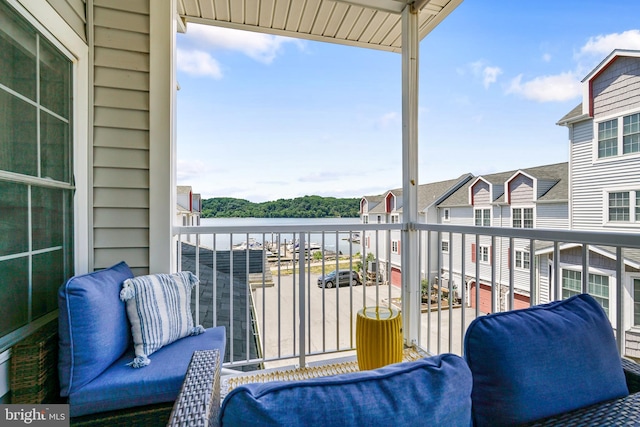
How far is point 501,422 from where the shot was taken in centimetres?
78

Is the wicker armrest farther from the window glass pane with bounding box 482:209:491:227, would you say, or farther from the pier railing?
the window glass pane with bounding box 482:209:491:227

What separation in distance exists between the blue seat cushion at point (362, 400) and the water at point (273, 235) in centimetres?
182

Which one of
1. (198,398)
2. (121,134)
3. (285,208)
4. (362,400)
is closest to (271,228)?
(285,208)

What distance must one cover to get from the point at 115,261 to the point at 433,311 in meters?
2.60

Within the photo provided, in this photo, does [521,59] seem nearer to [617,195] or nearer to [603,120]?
[603,120]

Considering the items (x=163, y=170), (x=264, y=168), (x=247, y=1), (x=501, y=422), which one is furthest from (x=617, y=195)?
(x=247, y=1)

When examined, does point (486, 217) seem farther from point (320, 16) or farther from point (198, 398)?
point (320, 16)

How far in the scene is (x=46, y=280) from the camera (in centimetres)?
160

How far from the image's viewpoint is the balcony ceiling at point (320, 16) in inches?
97.2

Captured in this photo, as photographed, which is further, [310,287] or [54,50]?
[310,287]

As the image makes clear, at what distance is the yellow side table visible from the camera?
167 cm

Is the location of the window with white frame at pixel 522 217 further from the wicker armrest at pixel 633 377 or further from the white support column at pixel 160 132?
the white support column at pixel 160 132

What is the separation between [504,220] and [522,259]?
1.26 feet

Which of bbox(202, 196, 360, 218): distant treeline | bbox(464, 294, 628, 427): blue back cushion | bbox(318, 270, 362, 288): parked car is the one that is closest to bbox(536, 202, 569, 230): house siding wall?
bbox(464, 294, 628, 427): blue back cushion
